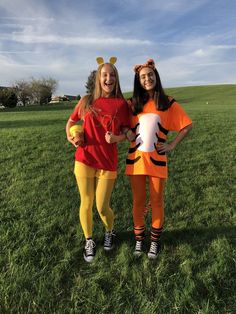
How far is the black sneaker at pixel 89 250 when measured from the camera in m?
4.28

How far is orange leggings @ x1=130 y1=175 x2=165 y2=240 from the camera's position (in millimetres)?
4277

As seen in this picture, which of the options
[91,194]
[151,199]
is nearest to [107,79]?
[91,194]

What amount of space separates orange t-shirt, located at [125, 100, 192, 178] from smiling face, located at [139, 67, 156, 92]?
6.8 inches

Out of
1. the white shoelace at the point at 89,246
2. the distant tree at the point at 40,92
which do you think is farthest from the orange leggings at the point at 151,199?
the distant tree at the point at 40,92

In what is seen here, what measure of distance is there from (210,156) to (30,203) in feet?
15.7

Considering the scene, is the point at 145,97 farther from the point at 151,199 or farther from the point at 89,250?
the point at 89,250

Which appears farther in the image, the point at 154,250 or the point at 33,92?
the point at 33,92

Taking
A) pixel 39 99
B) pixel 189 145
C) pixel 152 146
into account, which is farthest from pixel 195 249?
pixel 39 99

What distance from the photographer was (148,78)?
4164mm

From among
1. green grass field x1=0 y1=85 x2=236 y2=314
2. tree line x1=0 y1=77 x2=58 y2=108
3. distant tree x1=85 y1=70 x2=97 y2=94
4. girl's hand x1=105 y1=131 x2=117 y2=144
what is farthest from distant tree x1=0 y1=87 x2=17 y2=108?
girl's hand x1=105 y1=131 x2=117 y2=144

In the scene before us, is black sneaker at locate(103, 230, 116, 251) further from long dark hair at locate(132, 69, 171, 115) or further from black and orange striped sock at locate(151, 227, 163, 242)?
long dark hair at locate(132, 69, 171, 115)

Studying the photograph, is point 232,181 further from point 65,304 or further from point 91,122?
point 65,304

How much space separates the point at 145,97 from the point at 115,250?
1918 mm

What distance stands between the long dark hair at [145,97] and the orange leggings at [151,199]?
82cm
